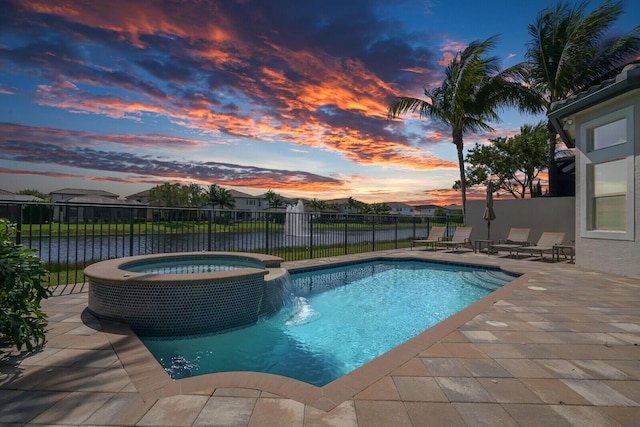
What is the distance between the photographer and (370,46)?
1145 cm

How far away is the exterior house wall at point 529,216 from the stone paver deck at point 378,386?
9.66 meters

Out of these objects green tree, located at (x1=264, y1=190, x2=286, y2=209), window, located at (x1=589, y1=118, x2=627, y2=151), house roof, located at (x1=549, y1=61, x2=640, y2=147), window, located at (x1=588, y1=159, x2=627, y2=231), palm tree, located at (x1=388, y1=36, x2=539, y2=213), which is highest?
palm tree, located at (x1=388, y1=36, x2=539, y2=213)

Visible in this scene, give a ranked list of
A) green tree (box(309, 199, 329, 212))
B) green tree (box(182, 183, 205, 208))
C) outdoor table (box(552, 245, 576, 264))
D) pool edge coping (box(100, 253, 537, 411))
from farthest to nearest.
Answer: green tree (box(309, 199, 329, 212)) < green tree (box(182, 183, 205, 208)) < outdoor table (box(552, 245, 576, 264)) < pool edge coping (box(100, 253, 537, 411))

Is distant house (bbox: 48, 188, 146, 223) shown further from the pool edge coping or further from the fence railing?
the pool edge coping

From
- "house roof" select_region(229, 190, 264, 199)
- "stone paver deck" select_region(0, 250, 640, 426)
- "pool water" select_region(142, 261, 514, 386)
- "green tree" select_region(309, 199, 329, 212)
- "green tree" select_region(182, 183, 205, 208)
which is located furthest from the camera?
"house roof" select_region(229, 190, 264, 199)

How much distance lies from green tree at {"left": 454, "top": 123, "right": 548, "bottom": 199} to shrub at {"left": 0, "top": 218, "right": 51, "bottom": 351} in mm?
25453

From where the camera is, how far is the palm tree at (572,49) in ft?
43.4

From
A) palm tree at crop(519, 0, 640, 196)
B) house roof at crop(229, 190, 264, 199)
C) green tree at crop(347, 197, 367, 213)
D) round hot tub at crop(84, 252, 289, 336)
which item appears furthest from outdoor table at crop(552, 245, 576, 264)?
house roof at crop(229, 190, 264, 199)

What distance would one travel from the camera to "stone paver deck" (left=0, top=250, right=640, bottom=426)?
1904mm

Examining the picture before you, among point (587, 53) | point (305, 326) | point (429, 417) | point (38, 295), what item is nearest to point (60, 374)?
point (38, 295)

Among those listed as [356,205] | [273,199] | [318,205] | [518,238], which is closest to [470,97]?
[518,238]

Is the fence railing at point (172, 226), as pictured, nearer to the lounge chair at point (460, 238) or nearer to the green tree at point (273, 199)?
the lounge chair at point (460, 238)

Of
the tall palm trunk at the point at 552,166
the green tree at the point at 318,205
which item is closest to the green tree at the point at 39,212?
the tall palm trunk at the point at 552,166

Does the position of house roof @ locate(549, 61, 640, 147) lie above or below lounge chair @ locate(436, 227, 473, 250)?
above
